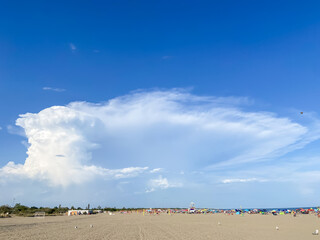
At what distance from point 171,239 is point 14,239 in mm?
11376

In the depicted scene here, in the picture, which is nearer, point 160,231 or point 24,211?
point 160,231

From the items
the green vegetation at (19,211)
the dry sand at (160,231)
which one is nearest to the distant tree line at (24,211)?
the green vegetation at (19,211)

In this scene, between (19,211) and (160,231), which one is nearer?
(160,231)

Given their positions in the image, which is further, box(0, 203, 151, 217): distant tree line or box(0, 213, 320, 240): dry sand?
box(0, 203, 151, 217): distant tree line

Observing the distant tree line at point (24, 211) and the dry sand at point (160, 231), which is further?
the distant tree line at point (24, 211)

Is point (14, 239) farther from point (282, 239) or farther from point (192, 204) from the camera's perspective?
point (192, 204)

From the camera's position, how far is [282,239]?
63.3 ft

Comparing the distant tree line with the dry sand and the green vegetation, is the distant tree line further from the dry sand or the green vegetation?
the dry sand

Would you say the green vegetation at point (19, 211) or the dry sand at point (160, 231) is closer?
the dry sand at point (160, 231)

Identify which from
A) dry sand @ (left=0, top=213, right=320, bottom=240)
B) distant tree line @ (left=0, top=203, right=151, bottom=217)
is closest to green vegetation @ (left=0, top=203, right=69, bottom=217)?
distant tree line @ (left=0, top=203, right=151, bottom=217)

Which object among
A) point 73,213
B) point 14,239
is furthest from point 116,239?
point 73,213

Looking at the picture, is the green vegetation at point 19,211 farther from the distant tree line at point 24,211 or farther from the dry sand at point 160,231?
the dry sand at point 160,231

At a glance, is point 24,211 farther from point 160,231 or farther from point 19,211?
point 160,231

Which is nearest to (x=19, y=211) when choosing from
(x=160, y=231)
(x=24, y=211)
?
(x=24, y=211)
